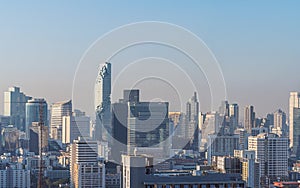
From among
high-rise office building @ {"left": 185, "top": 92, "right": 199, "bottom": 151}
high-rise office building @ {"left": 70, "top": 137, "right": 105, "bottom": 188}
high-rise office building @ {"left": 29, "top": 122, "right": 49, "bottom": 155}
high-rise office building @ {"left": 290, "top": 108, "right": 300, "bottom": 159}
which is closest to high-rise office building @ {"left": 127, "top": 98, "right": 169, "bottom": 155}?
high-rise office building @ {"left": 185, "top": 92, "right": 199, "bottom": 151}

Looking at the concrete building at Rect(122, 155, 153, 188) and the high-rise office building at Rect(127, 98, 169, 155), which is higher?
the high-rise office building at Rect(127, 98, 169, 155)

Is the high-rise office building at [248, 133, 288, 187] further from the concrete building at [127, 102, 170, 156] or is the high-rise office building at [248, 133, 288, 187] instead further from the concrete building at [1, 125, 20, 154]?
the concrete building at [127, 102, 170, 156]

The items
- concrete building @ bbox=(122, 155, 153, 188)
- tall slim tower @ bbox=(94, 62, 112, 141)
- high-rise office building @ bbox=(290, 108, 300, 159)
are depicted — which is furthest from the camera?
high-rise office building @ bbox=(290, 108, 300, 159)

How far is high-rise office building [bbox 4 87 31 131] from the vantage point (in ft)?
36.8

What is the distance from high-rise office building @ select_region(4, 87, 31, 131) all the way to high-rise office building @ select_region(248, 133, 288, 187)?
3.81 meters

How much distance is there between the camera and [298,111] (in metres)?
10.9

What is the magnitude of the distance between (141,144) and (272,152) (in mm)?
5470

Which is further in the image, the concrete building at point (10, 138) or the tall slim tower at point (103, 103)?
the concrete building at point (10, 138)

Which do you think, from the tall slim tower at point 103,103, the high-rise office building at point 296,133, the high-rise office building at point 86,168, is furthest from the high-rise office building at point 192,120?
the high-rise office building at point 296,133

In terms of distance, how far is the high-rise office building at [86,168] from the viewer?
7.70 metres

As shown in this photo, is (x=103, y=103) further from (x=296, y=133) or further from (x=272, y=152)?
(x=296, y=133)

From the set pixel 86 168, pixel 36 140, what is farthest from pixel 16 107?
pixel 86 168

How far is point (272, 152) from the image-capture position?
31.1 ft

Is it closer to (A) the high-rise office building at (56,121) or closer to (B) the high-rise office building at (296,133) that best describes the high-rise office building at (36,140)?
(A) the high-rise office building at (56,121)
